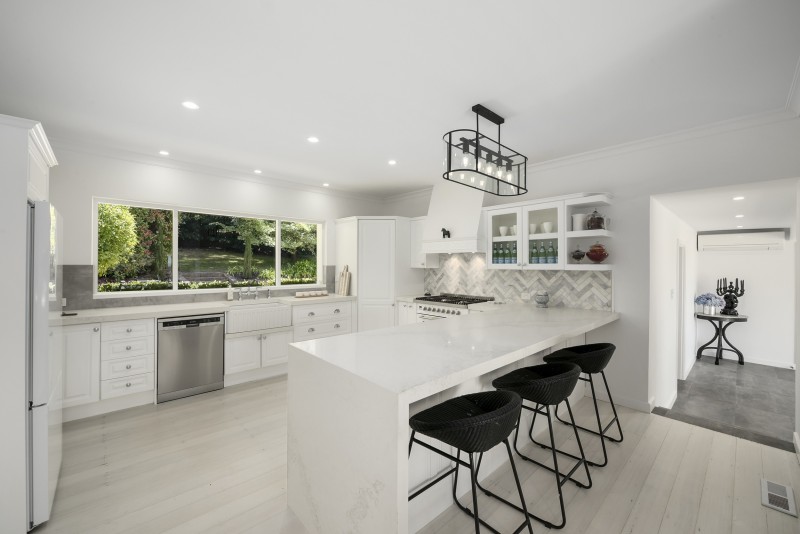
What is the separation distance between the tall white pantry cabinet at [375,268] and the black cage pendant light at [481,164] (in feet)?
8.20

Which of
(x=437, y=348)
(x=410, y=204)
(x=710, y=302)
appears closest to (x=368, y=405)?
(x=437, y=348)

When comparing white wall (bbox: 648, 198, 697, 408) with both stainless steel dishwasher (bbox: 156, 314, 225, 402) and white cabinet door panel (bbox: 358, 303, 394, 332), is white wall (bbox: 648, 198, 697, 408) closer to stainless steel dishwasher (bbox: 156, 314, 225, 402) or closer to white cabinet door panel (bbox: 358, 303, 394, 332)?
white cabinet door panel (bbox: 358, 303, 394, 332)

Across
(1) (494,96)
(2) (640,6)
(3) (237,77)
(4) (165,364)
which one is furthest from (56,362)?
(2) (640,6)

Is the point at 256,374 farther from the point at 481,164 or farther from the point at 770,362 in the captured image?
the point at 770,362

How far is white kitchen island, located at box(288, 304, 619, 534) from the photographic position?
1388 millimetres

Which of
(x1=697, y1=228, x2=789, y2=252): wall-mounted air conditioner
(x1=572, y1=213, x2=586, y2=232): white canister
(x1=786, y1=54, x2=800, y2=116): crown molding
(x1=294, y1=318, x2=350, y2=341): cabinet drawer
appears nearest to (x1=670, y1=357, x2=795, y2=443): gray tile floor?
(x1=572, y1=213, x2=586, y2=232): white canister

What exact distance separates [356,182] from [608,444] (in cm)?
420

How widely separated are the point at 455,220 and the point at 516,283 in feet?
3.72

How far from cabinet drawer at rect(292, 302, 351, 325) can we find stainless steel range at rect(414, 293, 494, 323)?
107 cm

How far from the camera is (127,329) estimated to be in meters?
3.37

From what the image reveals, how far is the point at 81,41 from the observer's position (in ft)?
6.14

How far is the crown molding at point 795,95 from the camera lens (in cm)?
211

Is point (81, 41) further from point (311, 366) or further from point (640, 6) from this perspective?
point (640, 6)

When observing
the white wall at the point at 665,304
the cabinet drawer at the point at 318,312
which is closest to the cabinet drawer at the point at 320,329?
the cabinet drawer at the point at 318,312
